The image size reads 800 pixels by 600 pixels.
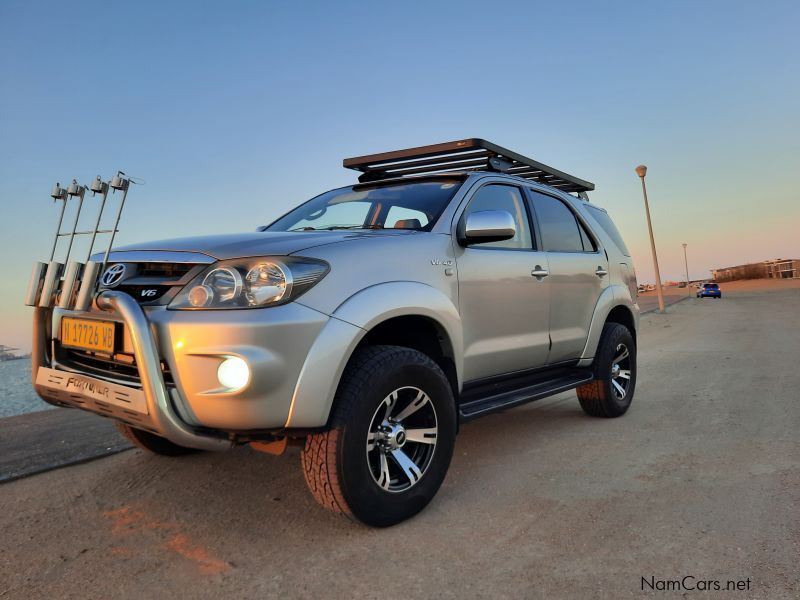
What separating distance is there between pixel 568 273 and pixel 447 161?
120 centimetres

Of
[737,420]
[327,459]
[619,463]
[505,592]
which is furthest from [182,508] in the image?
[737,420]

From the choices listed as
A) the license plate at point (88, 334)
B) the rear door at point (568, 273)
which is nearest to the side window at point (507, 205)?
the rear door at point (568, 273)

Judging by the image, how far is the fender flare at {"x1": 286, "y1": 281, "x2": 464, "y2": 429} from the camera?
93.3 inches

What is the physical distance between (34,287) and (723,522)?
3396mm

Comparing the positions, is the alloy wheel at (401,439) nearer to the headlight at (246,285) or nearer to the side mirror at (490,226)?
the headlight at (246,285)

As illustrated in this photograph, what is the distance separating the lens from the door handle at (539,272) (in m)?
3.89

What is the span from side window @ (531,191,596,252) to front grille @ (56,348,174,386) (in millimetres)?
2815

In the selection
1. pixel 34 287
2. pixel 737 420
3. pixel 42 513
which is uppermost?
pixel 34 287

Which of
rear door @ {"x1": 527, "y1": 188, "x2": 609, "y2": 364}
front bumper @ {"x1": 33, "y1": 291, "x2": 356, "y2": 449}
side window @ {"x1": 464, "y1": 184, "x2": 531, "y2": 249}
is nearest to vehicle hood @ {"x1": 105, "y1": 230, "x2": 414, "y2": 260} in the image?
front bumper @ {"x1": 33, "y1": 291, "x2": 356, "y2": 449}

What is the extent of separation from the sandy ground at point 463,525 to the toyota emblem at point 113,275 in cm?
115

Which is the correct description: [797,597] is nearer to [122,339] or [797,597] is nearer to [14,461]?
[122,339]

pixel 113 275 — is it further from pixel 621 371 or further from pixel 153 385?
pixel 621 371

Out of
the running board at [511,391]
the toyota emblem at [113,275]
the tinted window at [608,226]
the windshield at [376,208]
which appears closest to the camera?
the toyota emblem at [113,275]

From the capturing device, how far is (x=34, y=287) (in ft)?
9.23
